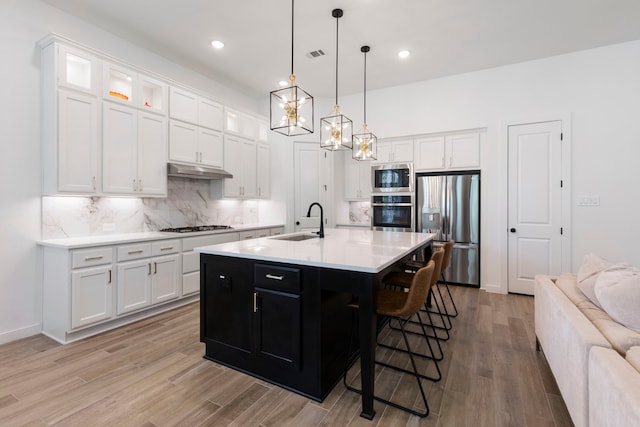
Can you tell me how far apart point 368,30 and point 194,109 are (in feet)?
8.15

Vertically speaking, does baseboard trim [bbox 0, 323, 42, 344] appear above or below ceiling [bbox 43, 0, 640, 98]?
below

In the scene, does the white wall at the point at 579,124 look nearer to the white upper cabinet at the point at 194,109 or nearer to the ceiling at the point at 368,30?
the ceiling at the point at 368,30

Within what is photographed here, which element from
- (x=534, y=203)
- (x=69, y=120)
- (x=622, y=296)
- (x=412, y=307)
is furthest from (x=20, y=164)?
(x=534, y=203)

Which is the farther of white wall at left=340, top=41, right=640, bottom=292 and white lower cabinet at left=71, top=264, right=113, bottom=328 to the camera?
white wall at left=340, top=41, right=640, bottom=292

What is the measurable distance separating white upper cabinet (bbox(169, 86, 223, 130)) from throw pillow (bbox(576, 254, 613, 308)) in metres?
4.39

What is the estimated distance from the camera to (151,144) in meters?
3.60

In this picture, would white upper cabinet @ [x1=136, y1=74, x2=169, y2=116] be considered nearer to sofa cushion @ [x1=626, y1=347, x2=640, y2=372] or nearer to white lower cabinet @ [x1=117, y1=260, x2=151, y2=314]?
white lower cabinet @ [x1=117, y1=260, x2=151, y2=314]

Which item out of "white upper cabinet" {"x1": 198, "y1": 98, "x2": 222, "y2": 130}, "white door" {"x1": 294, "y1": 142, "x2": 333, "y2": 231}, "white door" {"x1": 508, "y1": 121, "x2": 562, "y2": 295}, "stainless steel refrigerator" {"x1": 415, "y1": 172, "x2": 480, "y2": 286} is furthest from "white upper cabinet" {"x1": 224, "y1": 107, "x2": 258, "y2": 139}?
"white door" {"x1": 508, "y1": 121, "x2": 562, "y2": 295}

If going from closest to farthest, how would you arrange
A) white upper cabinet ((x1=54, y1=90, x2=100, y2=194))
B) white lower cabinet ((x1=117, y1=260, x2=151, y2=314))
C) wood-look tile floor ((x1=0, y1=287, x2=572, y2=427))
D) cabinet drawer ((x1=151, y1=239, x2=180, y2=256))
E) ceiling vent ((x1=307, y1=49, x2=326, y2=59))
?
wood-look tile floor ((x1=0, y1=287, x2=572, y2=427)) → white upper cabinet ((x1=54, y1=90, x2=100, y2=194)) → white lower cabinet ((x1=117, y1=260, x2=151, y2=314)) → cabinet drawer ((x1=151, y1=239, x2=180, y2=256)) → ceiling vent ((x1=307, y1=49, x2=326, y2=59))

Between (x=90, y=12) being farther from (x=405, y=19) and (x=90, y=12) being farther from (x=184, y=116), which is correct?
(x=405, y=19)

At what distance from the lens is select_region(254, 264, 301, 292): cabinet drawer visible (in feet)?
6.42

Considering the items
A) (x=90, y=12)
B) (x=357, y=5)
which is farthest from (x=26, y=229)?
(x=357, y=5)

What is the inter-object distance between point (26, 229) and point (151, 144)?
1457 millimetres

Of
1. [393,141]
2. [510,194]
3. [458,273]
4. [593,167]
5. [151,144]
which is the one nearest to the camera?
[151,144]
